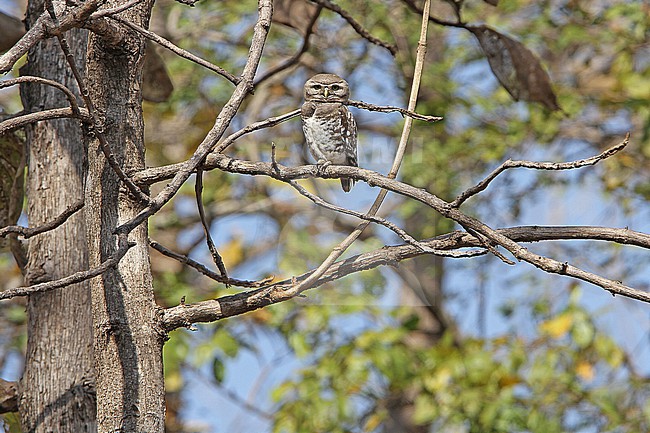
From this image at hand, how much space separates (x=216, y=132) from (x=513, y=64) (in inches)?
64.2

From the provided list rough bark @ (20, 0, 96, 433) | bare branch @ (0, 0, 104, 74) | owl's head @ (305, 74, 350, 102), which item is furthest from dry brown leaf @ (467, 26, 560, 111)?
bare branch @ (0, 0, 104, 74)

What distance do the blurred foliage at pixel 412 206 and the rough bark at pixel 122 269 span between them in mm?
2593

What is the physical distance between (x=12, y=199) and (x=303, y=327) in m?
Result: 3.37

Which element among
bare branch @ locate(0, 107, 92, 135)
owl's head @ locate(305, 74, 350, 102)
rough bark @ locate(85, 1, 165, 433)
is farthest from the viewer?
owl's head @ locate(305, 74, 350, 102)

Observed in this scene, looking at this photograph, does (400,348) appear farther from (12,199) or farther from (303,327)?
(12,199)

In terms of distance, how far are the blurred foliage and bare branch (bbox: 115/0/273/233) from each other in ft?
9.24

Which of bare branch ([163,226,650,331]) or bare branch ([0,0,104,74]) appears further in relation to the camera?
bare branch ([163,226,650,331])

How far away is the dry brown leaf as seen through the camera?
272cm

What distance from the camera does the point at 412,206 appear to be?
5.48 metres

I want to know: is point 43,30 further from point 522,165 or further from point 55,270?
point 55,270

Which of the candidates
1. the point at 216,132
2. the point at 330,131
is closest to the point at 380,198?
the point at 216,132

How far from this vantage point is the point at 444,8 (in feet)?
21.7

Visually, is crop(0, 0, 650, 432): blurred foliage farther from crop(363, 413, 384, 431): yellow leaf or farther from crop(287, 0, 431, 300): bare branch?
crop(287, 0, 431, 300): bare branch

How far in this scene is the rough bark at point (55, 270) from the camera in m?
1.96
